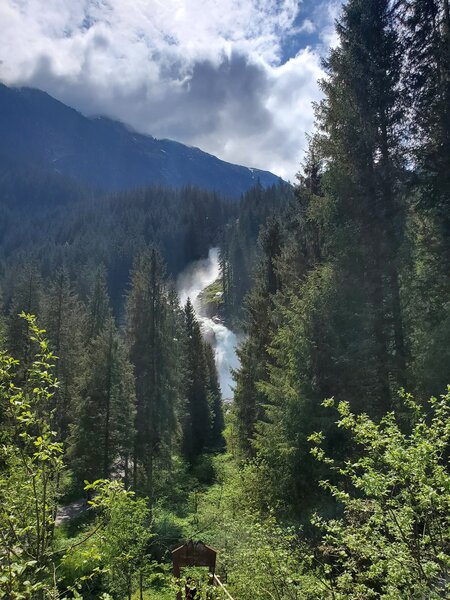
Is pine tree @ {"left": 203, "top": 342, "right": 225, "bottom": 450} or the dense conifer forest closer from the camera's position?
the dense conifer forest

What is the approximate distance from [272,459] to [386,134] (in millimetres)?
12512

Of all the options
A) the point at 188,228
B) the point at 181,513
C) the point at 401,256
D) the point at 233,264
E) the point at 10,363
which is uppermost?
the point at 188,228

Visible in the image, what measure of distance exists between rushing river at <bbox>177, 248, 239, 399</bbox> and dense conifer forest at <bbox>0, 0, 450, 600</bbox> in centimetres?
1003

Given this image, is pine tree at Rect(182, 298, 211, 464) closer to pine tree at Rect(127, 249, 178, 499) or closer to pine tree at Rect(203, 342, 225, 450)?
pine tree at Rect(203, 342, 225, 450)

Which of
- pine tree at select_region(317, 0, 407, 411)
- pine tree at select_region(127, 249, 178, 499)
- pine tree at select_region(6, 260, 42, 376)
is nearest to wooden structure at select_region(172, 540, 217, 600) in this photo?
pine tree at select_region(317, 0, 407, 411)

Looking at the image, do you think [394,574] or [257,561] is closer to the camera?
[394,574]

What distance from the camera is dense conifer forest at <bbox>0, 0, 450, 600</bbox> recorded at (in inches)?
Result: 177

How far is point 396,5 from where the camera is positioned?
51.9 feet

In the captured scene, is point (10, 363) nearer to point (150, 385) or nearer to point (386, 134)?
point (386, 134)

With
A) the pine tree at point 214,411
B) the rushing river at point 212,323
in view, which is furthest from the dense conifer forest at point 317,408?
the rushing river at point 212,323

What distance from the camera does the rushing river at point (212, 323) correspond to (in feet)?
235

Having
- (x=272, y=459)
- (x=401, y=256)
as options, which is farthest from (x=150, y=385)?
(x=401, y=256)

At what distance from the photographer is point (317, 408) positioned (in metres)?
14.6

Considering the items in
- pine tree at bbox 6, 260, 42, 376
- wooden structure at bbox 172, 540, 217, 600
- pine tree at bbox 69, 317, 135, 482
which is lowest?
wooden structure at bbox 172, 540, 217, 600
